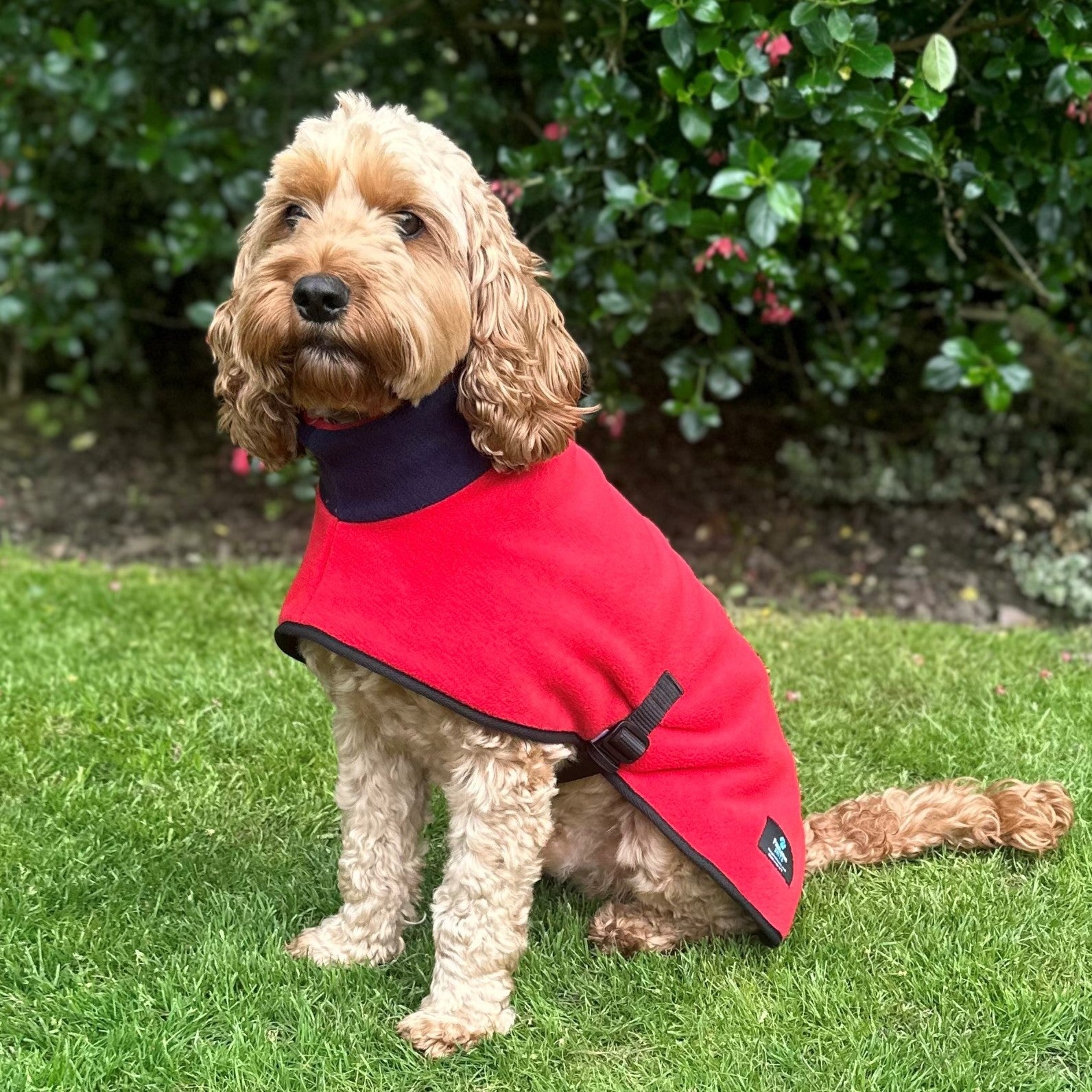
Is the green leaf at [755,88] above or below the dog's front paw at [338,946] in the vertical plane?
above

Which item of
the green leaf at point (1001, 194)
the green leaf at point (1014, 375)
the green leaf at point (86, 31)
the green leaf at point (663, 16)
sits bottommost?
the green leaf at point (1014, 375)

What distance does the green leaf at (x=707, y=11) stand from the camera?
417cm

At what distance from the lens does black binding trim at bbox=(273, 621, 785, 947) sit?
2.71 metres

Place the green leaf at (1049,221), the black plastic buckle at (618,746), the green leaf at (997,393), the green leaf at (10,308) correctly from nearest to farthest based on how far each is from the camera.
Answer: the black plastic buckle at (618,746) < the green leaf at (1049,221) < the green leaf at (997,393) < the green leaf at (10,308)

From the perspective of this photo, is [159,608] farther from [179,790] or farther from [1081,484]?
[1081,484]

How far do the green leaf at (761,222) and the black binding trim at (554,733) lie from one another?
213 centimetres

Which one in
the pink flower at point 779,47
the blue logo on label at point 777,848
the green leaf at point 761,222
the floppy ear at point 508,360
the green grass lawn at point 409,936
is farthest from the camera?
the green leaf at point 761,222

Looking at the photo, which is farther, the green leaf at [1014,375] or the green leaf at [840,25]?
the green leaf at [1014,375]

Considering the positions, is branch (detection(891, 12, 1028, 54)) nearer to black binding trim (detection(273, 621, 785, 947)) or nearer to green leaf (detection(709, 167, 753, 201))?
green leaf (detection(709, 167, 753, 201))

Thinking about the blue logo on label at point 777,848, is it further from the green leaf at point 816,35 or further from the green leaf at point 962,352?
the green leaf at point 962,352

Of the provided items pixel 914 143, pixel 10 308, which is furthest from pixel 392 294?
pixel 10 308

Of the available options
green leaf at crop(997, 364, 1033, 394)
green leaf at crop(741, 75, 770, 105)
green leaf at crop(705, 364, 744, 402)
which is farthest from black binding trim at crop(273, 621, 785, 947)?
green leaf at crop(997, 364, 1033, 394)

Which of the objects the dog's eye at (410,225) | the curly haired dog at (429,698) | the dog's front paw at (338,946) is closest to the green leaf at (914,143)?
the curly haired dog at (429,698)

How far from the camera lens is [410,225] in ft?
8.87
